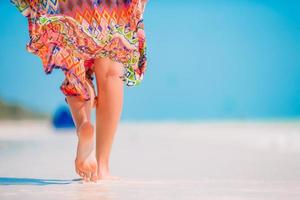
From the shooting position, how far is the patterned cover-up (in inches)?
77.2

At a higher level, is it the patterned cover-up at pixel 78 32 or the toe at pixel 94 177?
the patterned cover-up at pixel 78 32

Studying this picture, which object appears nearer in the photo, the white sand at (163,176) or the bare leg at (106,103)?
the white sand at (163,176)

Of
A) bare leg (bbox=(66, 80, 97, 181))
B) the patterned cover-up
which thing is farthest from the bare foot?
the patterned cover-up

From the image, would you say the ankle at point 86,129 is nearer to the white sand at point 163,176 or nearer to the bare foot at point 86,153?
the bare foot at point 86,153

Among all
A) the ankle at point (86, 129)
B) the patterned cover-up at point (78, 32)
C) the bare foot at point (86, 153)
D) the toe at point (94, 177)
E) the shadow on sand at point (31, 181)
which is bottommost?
the shadow on sand at point (31, 181)

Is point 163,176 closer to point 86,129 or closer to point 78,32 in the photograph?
point 86,129

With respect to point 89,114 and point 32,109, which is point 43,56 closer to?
point 89,114

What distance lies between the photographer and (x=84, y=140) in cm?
188

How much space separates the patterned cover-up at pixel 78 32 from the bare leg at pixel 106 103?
4cm

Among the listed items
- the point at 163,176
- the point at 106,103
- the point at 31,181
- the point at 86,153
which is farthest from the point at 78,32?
the point at 163,176

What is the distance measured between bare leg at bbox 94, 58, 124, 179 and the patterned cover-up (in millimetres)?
42

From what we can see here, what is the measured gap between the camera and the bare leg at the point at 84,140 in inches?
73.1

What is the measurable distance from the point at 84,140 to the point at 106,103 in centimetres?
23

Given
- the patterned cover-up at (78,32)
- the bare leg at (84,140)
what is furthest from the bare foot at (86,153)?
the patterned cover-up at (78,32)
